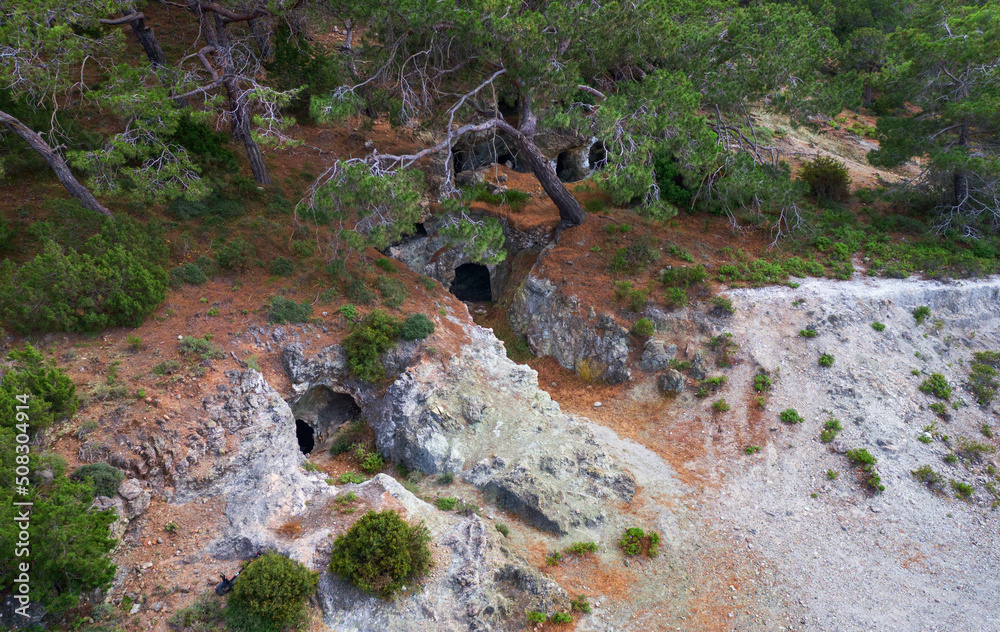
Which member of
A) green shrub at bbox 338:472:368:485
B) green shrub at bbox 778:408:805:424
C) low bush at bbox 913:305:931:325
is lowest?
green shrub at bbox 778:408:805:424

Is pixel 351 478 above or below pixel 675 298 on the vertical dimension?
below

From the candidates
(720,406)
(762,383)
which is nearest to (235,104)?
(720,406)

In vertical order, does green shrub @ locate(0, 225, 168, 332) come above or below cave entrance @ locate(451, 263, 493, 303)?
above

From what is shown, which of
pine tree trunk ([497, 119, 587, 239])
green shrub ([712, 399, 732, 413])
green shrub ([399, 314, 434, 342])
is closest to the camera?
green shrub ([399, 314, 434, 342])

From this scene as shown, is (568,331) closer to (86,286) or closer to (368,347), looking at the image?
(368,347)

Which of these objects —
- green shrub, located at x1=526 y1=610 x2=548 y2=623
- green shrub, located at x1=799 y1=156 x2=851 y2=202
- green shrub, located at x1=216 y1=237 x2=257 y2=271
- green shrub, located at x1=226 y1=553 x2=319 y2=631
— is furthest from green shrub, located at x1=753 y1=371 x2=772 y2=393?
green shrub, located at x1=216 y1=237 x2=257 y2=271

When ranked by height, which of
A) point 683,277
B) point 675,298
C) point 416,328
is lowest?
point 675,298

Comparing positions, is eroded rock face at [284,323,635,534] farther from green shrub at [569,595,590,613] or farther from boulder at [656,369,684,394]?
boulder at [656,369,684,394]
